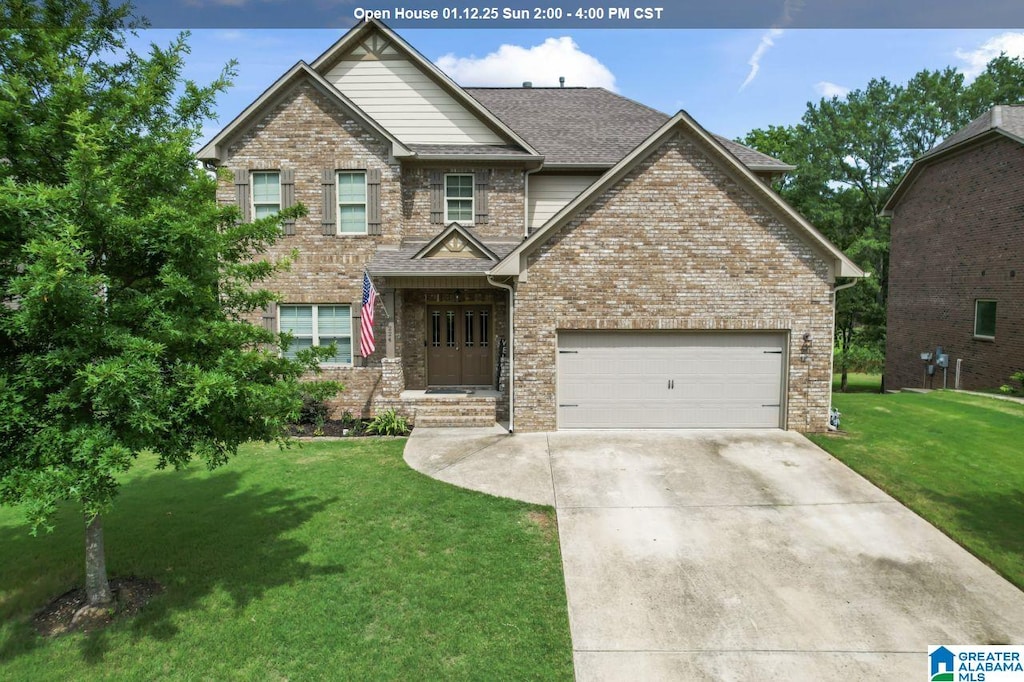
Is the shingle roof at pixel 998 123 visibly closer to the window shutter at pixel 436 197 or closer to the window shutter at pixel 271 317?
the window shutter at pixel 436 197

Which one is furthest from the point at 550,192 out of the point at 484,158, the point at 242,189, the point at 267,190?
the point at 242,189

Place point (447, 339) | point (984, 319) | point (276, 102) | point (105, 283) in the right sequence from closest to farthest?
point (105, 283)
point (276, 102)
point (447, 339)
point (984, 319)

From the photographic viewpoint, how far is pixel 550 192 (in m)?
16.1

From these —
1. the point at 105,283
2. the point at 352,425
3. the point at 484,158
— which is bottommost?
the point at 352,425

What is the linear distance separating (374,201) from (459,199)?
2.36 metres

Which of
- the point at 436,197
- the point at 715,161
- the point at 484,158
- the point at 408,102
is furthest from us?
the point at 408,102

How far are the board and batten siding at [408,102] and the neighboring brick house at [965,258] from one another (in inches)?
665

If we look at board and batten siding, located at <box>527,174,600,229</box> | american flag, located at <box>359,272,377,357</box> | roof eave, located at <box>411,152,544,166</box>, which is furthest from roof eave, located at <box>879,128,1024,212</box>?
american flag, located at <box>359,272,377,357</box>

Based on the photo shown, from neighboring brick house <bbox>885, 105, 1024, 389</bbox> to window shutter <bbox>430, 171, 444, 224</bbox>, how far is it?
1791 cm

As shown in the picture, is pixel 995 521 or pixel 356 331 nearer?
pixel 995 521

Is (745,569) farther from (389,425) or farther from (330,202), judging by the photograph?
(330,202)

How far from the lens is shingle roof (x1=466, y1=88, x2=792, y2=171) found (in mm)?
16047

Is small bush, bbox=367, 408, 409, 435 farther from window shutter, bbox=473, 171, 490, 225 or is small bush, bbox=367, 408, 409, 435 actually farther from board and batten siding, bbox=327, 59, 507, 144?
board and batten siding, bbox=327, 59, 507, 144

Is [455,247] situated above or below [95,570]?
above
